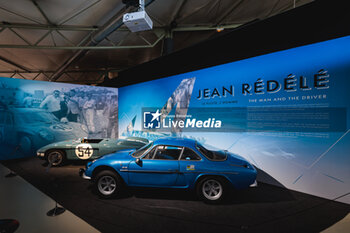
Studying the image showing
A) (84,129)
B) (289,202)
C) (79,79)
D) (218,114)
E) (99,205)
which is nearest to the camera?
(99,205)

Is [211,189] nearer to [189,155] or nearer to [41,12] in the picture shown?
[189,155]

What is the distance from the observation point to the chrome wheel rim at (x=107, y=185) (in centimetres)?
311

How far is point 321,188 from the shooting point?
10.6ft

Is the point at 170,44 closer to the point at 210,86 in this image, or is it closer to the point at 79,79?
the point at 210,86

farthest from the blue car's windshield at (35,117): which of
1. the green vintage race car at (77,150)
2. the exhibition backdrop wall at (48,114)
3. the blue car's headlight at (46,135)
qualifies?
the green vintage race car at (77,150)

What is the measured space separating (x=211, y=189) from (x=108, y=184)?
1999 millimetres

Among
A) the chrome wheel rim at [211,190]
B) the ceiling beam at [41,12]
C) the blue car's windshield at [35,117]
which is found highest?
the ceiling beam at [41,12]

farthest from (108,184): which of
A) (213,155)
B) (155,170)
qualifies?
(213,155)

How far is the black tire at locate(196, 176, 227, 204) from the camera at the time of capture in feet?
9.57

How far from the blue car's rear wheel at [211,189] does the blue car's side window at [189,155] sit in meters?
0.41

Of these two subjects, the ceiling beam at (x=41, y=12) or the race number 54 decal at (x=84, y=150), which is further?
the ceiling beam at (x=41, y=12)

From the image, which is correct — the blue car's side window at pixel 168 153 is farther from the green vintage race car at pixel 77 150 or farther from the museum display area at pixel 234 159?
the green vintage race car at pixel 77 150

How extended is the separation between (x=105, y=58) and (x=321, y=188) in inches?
482

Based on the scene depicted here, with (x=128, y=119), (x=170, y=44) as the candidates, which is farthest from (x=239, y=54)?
(x=128, y=119)
